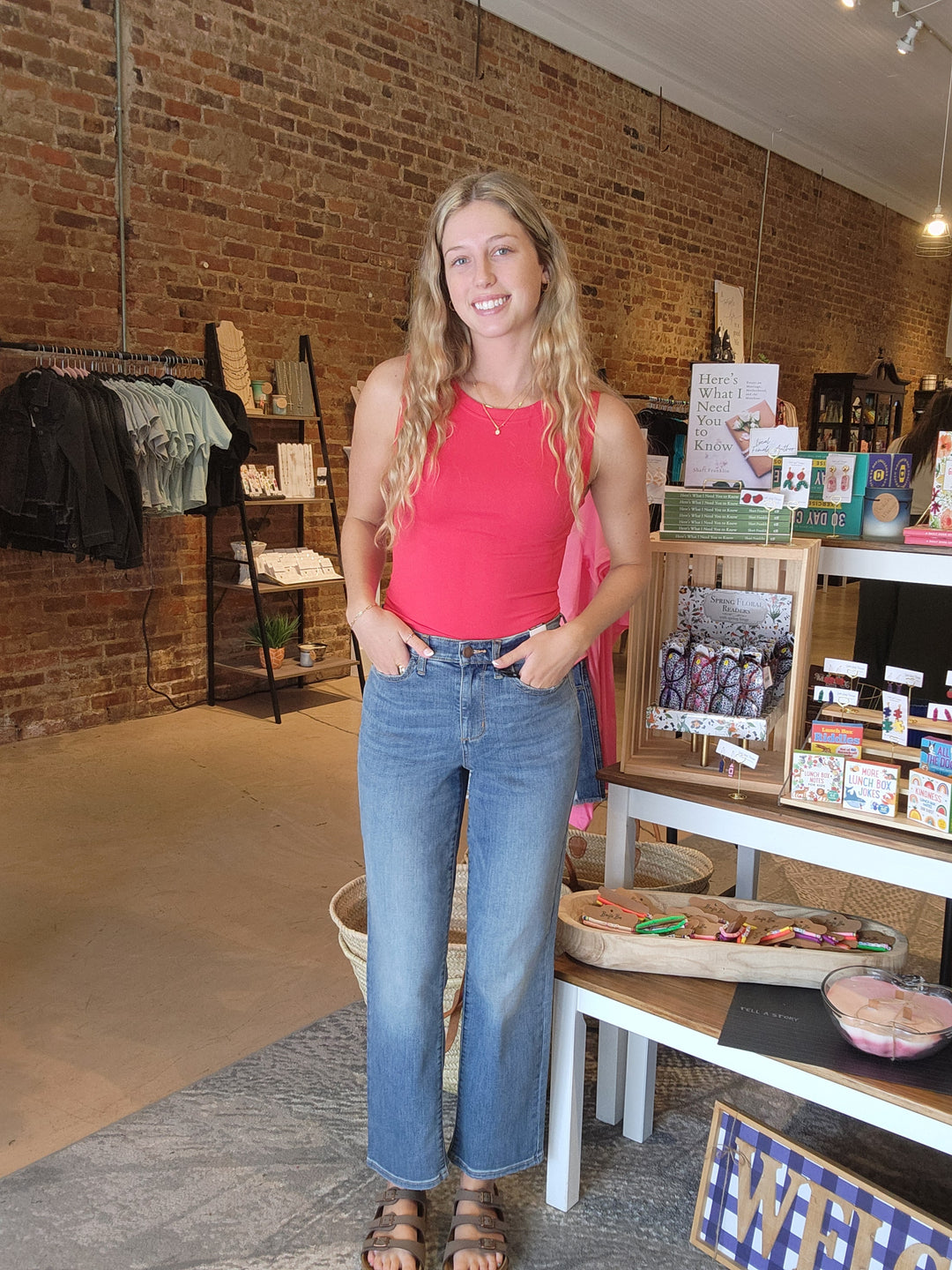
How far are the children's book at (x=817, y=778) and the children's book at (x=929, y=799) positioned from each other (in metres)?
0.12

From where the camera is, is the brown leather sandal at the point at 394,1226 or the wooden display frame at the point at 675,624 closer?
the brown leather sandal at the point at 394,1226

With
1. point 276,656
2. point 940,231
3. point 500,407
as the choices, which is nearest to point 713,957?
point 500,407

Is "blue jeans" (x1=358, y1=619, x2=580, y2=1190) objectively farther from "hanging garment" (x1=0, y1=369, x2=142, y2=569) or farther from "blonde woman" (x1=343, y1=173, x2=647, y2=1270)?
"hanging garment" (x1=0, y1=369, x2=142, y2=569)

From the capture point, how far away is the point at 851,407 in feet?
34.0

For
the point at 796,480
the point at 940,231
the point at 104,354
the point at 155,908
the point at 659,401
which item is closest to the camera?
the point at 796,480

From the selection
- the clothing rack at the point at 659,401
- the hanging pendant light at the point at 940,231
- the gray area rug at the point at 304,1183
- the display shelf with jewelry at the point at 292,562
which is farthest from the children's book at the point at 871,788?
the hanging pendant light at the point at 940,231

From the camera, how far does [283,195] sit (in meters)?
5.52

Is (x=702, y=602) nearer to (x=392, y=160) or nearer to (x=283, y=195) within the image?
(x=283, y=195)

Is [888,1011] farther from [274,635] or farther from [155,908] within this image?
[274,635]

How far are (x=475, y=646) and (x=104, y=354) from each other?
3805mm

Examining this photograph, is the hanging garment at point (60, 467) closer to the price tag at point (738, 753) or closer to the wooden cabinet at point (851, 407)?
the price tag at point (738, 753)

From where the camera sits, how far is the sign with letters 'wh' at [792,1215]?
157 cm

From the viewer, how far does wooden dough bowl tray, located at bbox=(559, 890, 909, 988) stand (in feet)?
5.85

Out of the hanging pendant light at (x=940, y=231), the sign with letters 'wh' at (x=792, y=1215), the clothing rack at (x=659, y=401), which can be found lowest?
the sign with letters 'wh' at (x=792, y=1215)
